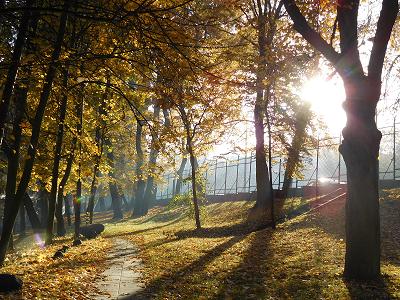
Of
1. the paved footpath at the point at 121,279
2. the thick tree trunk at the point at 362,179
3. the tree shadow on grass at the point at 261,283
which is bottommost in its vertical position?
the paved footpath at the point at 121,279

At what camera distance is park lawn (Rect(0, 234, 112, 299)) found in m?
7.29

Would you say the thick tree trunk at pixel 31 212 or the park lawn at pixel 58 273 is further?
A: the thick tree trunk at pixel 31 212

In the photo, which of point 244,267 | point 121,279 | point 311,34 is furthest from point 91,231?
point 311,34

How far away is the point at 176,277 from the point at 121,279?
3.91 ft

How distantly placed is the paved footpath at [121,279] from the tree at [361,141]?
4.25m

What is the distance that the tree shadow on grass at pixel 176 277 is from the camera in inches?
314

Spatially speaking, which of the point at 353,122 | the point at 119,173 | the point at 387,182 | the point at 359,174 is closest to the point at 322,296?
the point at 359,174

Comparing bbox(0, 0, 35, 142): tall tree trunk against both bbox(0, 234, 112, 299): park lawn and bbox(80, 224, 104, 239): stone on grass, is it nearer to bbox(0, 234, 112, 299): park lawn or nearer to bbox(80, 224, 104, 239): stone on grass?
bbox(0, 234, 112, 299): park lawn

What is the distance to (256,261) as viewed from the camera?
11.3 meters

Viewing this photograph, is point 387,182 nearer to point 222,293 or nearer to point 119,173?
point 222,293

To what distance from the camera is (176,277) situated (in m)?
9.42

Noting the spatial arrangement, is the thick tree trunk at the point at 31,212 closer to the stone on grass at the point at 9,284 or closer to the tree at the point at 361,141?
the stone on grass at the point at 9,284

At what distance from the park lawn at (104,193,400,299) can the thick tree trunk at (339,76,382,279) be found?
486mm

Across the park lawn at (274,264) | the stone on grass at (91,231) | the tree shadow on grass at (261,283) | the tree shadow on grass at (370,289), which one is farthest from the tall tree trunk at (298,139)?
the tree shadow on grass at (370,289)
